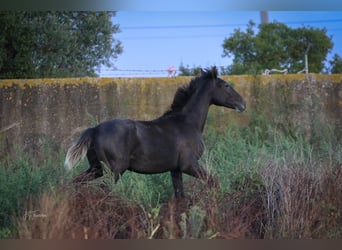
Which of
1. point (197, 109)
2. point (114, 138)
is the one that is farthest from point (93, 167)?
point (197, 109)

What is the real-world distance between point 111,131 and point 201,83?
1.18 metres

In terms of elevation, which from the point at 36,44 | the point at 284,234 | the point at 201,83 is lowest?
the point at 284,234

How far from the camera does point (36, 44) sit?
8125mm

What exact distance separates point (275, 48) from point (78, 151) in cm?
503

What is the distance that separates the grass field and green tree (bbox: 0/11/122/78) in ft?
7.14

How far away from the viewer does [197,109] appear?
6.66 metres

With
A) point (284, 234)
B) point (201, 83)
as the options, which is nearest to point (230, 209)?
point (284, 234)

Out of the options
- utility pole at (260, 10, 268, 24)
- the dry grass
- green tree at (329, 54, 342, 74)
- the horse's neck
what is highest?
utility pole at (260, 10, 268, 24)

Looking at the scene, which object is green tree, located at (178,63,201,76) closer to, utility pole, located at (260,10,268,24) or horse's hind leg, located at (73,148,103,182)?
utility pole, located at (260,10,268,24)

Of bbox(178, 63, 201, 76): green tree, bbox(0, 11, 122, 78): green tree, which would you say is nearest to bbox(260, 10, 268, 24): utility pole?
bbox(178, 63, 201, 76): green tree

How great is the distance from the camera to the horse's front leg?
6375mm

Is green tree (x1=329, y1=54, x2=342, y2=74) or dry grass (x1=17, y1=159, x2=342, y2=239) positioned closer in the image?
dry grass (x1=17, y1=159, x2=342, y2=239)

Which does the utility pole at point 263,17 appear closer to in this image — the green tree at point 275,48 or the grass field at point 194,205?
the green tree at point 275,48

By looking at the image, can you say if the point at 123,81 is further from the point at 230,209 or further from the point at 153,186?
the point at 230,209
